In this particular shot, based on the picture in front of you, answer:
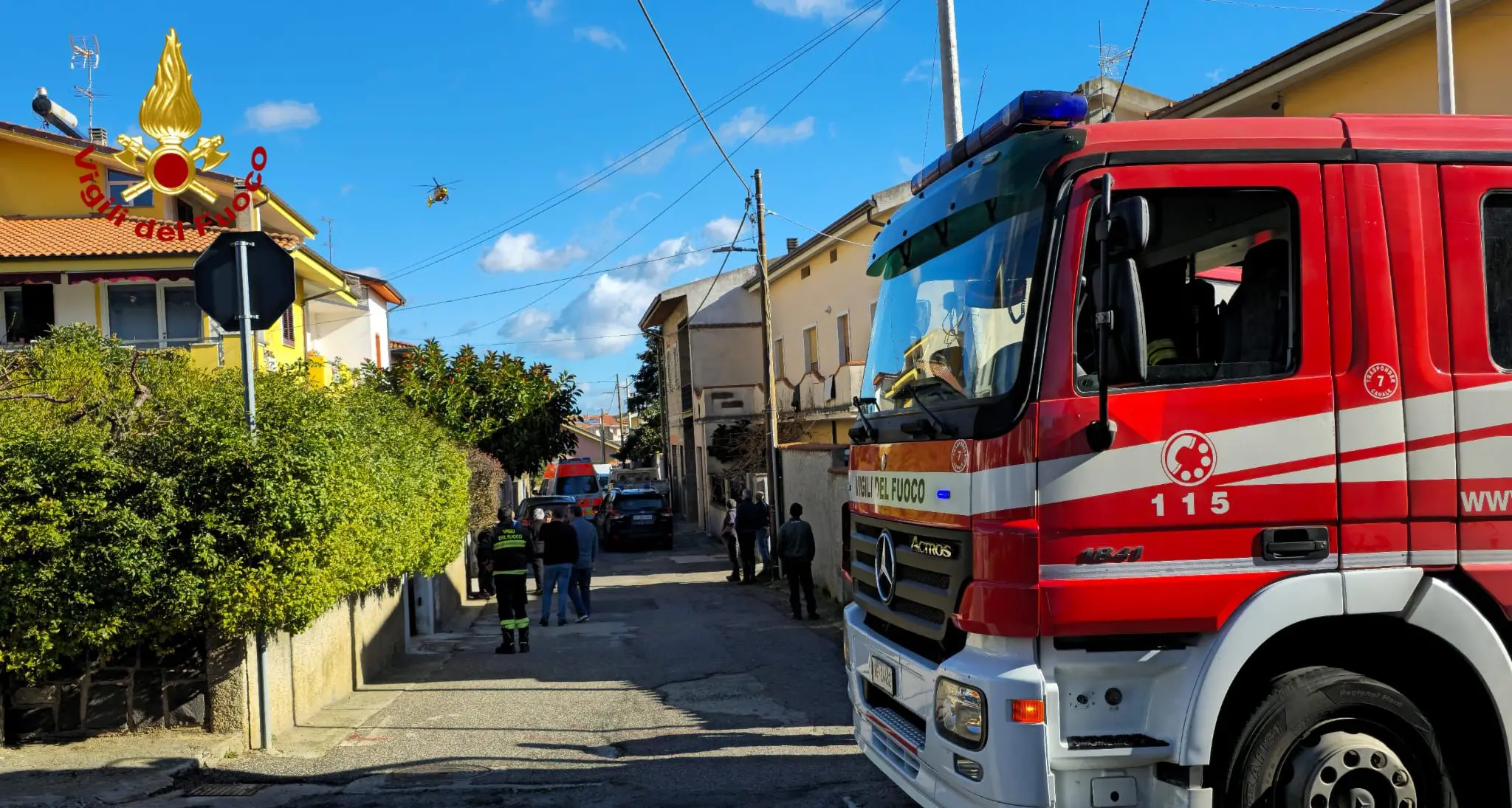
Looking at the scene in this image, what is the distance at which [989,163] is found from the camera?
4.87 metres

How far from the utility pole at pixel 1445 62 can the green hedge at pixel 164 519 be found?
8758 mm

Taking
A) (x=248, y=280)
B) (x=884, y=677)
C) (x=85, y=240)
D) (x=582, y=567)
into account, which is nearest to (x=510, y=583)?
(x=582, y=567)

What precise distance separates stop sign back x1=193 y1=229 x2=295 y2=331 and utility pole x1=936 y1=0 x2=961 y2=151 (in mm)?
5508

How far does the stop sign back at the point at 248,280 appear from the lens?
8.32m

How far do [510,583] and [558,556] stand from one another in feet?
7.66

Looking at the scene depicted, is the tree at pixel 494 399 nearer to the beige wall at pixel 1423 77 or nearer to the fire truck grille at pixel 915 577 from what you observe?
the beige wall at pixel 1423 77

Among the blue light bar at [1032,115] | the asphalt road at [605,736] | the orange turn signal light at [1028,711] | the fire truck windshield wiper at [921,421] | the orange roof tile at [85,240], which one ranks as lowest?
the asphalt road at [605,736]

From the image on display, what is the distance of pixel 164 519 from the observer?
24.5 feet

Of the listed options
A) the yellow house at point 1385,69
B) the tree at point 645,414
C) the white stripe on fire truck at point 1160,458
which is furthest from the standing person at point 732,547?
the tree at point 645,414

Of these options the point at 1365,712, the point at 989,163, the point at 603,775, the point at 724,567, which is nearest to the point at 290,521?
the point at 603,775

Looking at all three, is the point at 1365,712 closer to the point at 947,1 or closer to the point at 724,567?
the point at 947,1

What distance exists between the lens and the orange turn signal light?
4.22 meters

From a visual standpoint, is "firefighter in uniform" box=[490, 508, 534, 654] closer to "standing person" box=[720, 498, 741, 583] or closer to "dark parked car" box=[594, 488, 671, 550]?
"standing person" box=[720, 498, 741, 583]

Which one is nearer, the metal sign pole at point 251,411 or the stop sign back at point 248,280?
the metal sign pole at point 251,411
